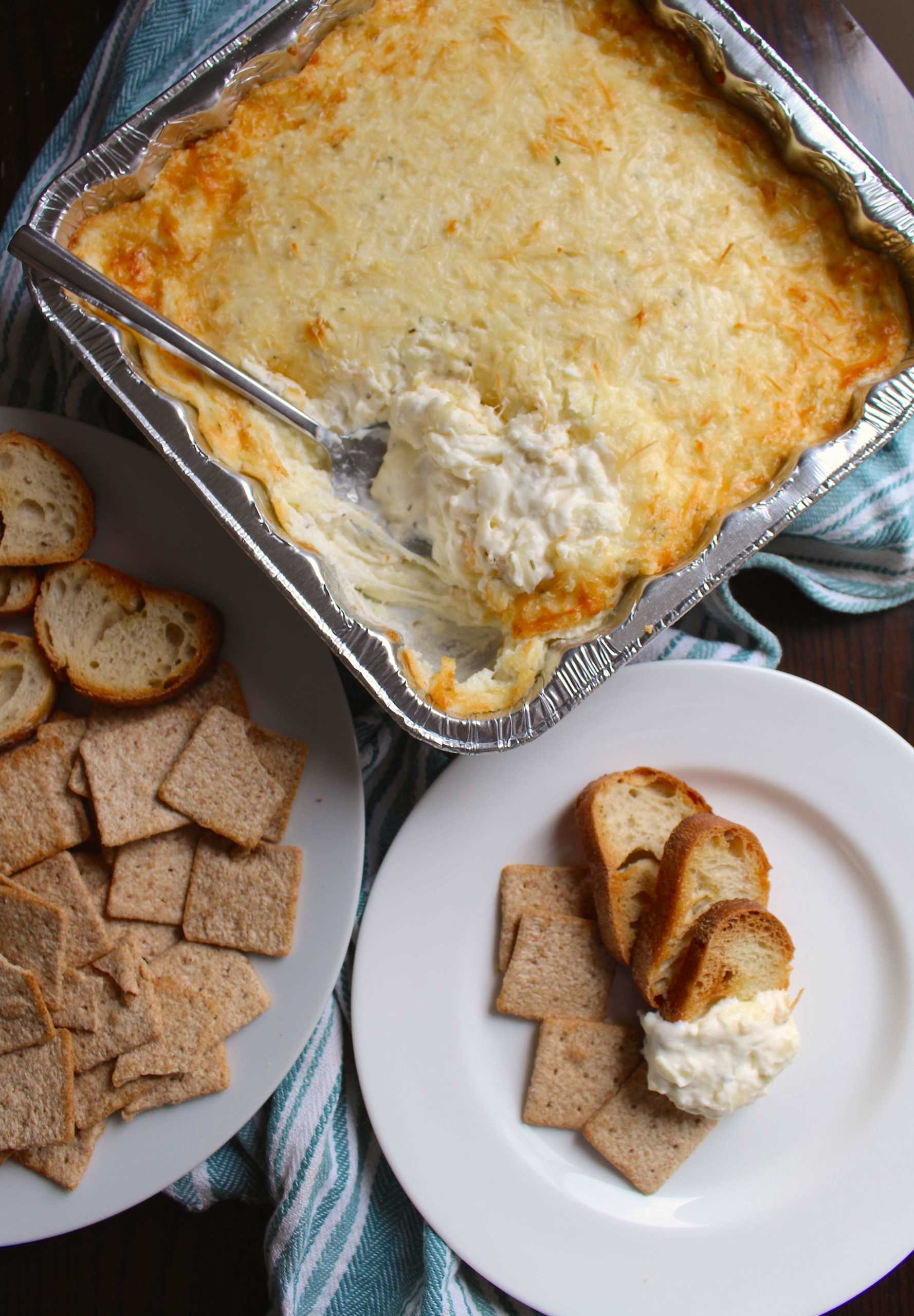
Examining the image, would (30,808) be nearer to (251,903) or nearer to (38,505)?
(251,903)

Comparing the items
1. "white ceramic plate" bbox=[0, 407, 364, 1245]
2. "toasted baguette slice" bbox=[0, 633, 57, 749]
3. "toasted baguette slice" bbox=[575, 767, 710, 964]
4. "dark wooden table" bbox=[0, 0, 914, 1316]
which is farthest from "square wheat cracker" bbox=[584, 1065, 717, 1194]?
"toasted baguette slice" bbox=[0, 633, 57, 749]

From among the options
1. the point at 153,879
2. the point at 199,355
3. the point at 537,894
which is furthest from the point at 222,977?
the point at 199,355

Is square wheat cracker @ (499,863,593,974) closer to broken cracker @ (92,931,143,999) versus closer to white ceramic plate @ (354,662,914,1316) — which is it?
white ceramic plate @ (354,662,914,1316)

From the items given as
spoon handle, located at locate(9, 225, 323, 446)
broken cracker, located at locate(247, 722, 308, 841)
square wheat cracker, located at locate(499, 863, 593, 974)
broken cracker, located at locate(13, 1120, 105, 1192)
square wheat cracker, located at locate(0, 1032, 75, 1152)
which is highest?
spoon handle, located at locate(9, 225, 323, 446)

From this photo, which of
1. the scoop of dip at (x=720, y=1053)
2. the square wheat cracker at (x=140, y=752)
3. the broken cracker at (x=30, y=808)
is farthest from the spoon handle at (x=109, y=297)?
the scoop of dip at (x=720, y=1053)

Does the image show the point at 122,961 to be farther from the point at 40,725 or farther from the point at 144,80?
the point at 144,80

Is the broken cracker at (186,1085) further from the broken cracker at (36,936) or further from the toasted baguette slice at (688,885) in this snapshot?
the toasted baguette slice at (688,885)
